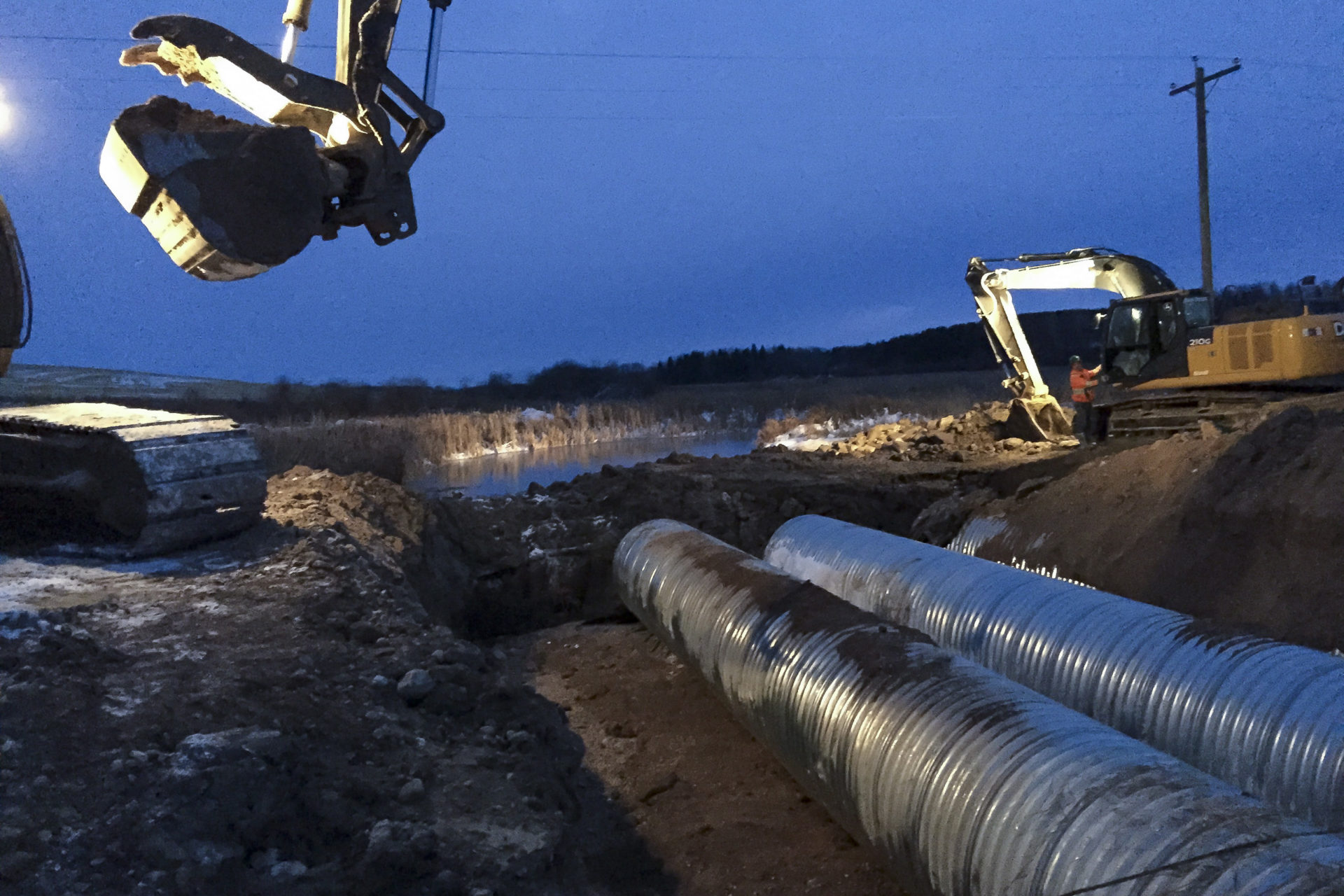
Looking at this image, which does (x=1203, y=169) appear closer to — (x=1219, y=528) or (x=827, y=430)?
(x=827, y=430)

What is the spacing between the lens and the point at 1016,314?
15.2 m

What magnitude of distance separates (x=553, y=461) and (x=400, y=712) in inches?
680

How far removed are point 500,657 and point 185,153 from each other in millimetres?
4677

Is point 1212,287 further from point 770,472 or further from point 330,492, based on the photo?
point 330,492

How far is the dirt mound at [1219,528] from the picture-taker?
18.1 feet

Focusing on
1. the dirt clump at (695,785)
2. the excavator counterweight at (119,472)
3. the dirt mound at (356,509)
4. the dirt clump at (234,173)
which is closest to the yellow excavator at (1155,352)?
the dirt clump at (695,785)

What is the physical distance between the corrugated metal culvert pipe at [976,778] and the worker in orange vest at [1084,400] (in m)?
9.58

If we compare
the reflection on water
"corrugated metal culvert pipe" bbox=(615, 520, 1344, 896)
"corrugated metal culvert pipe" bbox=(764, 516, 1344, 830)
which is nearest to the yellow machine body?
"corrugated metal culvert pipe" bbox=(764, 516, 1344, 830)

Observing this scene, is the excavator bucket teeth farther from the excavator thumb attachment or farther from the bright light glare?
the excavator thumb attachment

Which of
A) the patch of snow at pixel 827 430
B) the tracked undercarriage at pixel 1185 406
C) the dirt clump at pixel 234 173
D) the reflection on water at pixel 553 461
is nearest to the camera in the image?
the dirt clump at pixel 234 173

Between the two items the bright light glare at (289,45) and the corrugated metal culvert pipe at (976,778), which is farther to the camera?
the bright light glare at (289,45)

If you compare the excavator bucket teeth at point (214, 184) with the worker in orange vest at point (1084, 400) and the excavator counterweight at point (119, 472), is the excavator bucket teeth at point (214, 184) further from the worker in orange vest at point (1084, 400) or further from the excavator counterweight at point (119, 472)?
the worker in orange vest at point (1084, 400)

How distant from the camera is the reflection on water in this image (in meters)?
16.8

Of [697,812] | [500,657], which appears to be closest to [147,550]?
[500,657]
